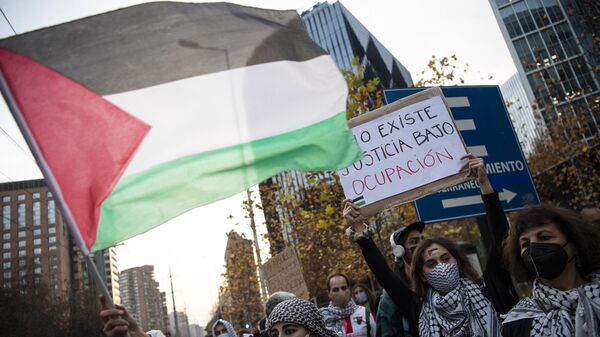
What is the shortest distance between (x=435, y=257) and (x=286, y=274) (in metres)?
5.08

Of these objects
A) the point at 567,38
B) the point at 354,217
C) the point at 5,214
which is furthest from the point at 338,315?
the point at 5,214

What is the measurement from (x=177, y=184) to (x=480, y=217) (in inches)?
134

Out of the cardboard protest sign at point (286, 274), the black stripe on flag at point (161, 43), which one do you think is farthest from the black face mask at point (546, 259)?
the cardboard protest sign at point (286, 274)

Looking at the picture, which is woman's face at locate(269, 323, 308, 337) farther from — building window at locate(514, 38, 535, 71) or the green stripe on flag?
building window at locate(514, 38, 535, 71)

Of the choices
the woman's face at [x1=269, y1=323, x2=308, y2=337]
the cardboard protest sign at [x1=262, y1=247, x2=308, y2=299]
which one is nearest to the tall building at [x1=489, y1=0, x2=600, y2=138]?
the cardboard protest sign at [x1=262, y1=247, x2=308, y2=299]

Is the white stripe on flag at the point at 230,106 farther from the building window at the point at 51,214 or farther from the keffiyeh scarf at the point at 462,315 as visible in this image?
the building window at the point at 51,214

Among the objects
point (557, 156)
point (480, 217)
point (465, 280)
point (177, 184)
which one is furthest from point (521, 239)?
point (557, 156)

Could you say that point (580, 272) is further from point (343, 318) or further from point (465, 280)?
point (343, 318)

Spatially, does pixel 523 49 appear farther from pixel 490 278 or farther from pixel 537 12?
pixel 490 278

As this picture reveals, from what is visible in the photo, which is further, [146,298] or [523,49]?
[146,298]

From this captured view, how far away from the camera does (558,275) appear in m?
2.18

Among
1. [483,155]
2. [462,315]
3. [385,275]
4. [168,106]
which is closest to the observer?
[168,106]

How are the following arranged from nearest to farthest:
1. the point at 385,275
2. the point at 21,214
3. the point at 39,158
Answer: the point at 39,158 → the point at 385,275 → the point at 21,214

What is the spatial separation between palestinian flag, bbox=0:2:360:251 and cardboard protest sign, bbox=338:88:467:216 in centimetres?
91
